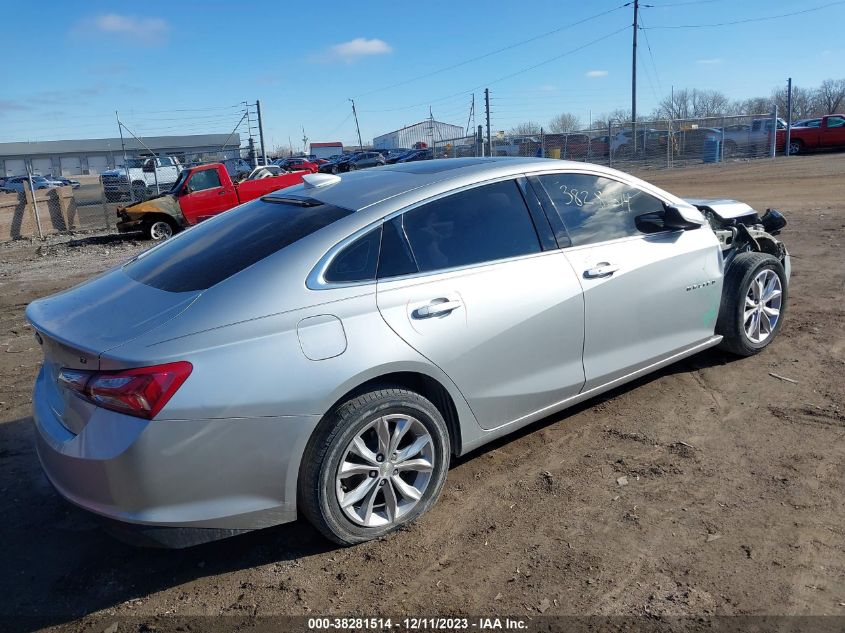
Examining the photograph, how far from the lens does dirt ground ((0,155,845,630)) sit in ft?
9.16

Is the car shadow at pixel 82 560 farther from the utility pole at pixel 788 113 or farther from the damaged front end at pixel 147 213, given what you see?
the utility pole at pixel 788 113

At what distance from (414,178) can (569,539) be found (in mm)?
2032

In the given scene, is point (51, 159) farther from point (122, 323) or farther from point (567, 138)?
point (122, 323)

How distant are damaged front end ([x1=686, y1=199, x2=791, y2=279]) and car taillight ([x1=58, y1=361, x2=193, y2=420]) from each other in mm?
3972

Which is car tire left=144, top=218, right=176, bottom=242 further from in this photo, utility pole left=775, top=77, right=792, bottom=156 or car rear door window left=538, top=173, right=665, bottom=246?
utility pole left=775, top=77, right=792, bottom=156

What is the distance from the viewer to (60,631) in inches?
108

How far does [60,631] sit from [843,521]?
134 inches

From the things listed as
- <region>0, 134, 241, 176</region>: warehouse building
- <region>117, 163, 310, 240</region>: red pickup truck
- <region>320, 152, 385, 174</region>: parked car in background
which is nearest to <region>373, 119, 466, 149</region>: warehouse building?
<region>320, 152, 385, 174</region>: parked car in background

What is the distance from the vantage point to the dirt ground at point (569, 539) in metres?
2.79

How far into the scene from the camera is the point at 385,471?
3164 millimetres

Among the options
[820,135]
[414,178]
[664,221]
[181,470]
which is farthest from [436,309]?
[820,135]

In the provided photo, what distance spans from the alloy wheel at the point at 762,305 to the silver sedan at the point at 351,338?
756 mm

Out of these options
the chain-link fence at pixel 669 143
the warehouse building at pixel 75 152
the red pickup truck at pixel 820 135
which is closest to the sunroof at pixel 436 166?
the chain-link fence at pixel 669 143

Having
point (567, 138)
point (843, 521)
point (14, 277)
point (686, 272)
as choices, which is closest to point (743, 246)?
point (686, 272)
